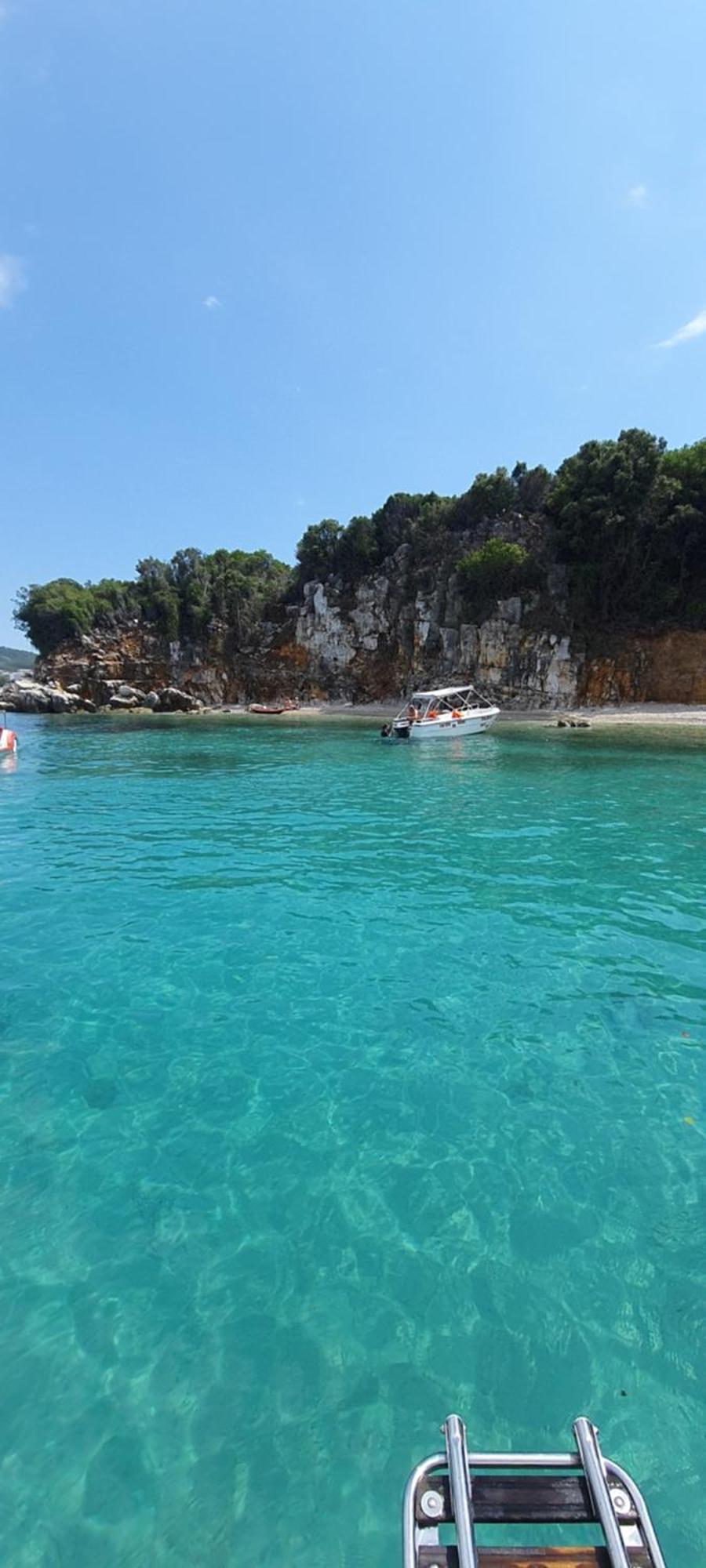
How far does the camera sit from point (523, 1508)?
179 centimetres

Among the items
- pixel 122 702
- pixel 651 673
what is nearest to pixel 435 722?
pixel 651 673

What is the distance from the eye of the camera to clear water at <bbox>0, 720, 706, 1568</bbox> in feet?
9.29

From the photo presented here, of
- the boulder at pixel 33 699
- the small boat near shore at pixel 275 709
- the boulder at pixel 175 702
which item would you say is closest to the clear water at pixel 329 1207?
the small boat near shore at pixel 275 709

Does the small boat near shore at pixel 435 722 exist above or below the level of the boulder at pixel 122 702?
below

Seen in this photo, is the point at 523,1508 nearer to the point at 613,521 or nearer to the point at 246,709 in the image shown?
the point at 613,521

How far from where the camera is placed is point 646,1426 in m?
2.96

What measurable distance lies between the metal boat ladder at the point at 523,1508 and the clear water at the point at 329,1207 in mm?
1274

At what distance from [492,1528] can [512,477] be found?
73093 millimetres

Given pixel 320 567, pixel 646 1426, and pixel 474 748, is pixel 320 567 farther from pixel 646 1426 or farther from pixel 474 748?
pixel 646 1426

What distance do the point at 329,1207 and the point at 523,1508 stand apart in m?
2.63

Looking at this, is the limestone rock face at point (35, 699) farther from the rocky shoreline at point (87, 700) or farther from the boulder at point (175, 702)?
the boulder at point (175, 702)

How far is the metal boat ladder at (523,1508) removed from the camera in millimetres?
1673

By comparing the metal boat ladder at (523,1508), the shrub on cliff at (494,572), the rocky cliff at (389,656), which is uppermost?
the shrub on cliff at (494,572)

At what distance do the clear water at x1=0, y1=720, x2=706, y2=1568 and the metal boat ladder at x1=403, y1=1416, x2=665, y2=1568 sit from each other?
127 centimetres
